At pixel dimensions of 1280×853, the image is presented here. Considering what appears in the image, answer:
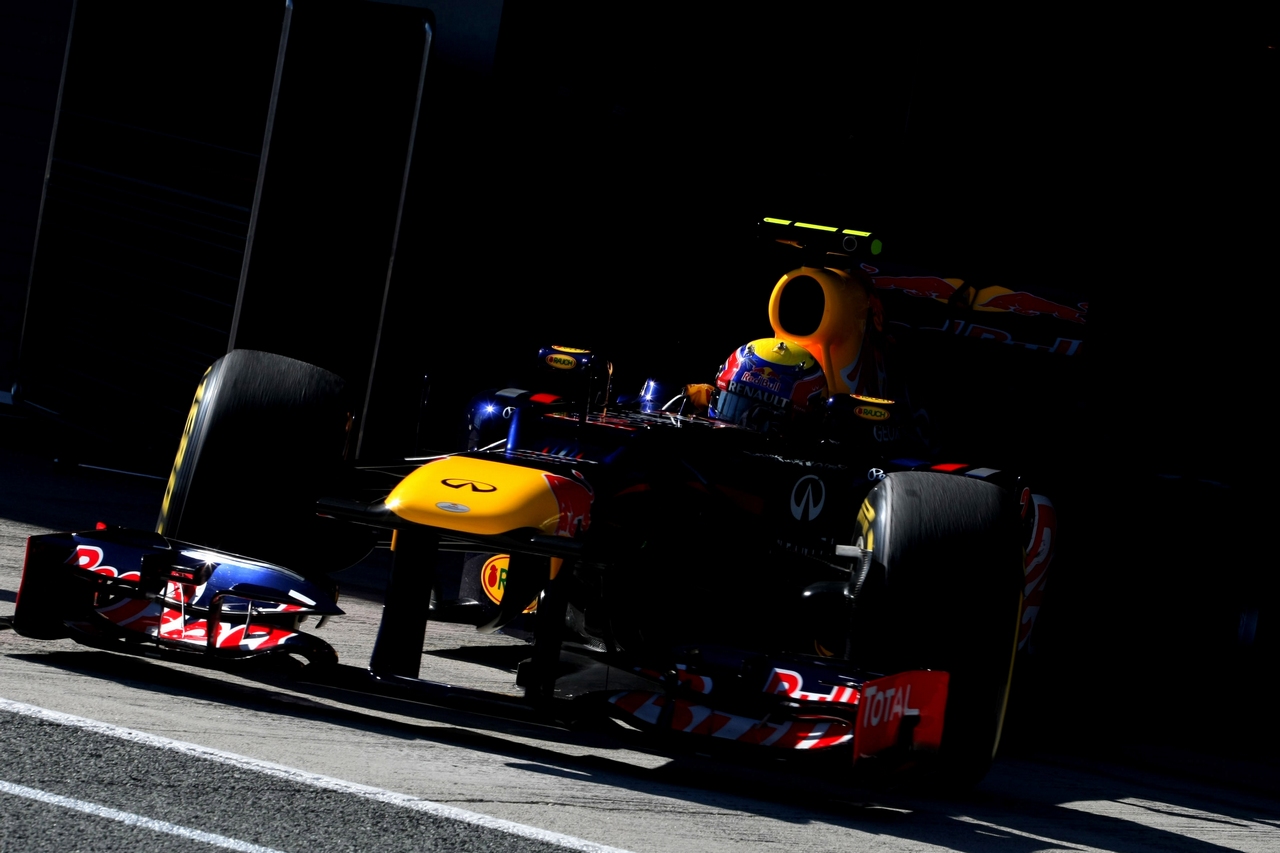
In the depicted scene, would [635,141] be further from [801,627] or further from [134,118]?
[801,627]

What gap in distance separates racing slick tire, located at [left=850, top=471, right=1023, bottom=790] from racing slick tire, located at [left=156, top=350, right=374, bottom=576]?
6.35 ft

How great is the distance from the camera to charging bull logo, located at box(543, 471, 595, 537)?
5.05m

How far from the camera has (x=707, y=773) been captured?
4.95m

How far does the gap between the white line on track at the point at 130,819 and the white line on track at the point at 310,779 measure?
1.62 feet

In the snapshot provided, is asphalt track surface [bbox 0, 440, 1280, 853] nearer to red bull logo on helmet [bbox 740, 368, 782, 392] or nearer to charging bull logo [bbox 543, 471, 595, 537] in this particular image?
charging bull logo [bbox 543, 471, 595, 537]

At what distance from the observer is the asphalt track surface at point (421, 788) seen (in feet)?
11.5

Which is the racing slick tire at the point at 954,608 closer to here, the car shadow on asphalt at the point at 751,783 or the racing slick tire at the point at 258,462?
the car shadow on asphalt at the point at 751,783

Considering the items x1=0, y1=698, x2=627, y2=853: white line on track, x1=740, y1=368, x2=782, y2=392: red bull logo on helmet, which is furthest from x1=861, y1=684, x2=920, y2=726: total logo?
x1=740, y1=368, x2=782, y2=392: red bull logo on helmet

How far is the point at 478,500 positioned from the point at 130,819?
1.82m

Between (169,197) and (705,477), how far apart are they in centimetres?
655

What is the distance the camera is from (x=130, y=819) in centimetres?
337

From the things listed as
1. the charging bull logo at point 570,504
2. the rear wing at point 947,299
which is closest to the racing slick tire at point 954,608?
the charging bull logo at point 570,504

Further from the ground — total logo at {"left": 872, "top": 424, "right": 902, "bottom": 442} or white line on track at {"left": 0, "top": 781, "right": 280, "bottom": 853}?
total logo at {"left": 872, "top": 424, "right": 902, "bottom": 442}

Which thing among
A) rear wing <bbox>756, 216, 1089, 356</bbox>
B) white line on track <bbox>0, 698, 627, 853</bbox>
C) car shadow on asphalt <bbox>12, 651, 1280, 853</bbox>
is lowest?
car shadow on asphalt <bbox>12, 651, 1280, 853</bbox>
